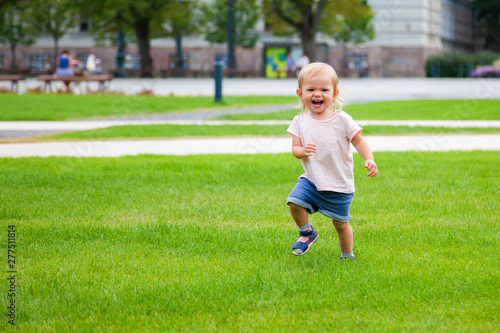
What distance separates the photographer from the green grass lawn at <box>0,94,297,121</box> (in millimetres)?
16347

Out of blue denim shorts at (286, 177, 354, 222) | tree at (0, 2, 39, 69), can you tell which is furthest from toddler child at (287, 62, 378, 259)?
tree at (0, 2, 39, 69)

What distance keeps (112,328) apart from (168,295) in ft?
1.75

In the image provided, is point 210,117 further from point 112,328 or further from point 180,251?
point 112,328

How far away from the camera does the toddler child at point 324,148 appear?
14.7 feet

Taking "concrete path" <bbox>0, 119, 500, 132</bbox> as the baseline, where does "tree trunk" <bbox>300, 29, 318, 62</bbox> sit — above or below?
above

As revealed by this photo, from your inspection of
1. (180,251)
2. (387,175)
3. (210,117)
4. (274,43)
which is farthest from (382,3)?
(180,251)

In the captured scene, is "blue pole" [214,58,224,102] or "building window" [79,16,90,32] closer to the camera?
"blue pole" [214,58,224,102]

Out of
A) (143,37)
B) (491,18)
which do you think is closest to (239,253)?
(143,37)

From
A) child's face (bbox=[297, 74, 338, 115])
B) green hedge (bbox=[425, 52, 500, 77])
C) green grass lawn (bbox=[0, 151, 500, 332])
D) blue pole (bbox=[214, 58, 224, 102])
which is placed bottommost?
green grass lawn (bbox=[0, 151, 500, 332])

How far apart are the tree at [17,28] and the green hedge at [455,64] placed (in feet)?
96.6

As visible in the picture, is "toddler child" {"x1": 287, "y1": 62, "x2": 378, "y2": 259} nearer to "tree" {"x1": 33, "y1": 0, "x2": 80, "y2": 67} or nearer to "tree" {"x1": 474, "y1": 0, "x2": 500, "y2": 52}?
"tree" {"x1": 33, "y1": 0, "x2": 80, "y2": 67}

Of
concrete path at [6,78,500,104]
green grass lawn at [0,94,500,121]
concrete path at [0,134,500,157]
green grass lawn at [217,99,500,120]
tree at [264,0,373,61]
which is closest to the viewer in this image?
concrete path at [0,134,500,157]

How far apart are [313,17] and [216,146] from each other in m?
32.9

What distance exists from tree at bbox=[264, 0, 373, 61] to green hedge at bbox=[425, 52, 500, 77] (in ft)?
17.3
